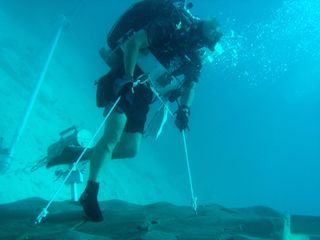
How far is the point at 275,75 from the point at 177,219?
277ft

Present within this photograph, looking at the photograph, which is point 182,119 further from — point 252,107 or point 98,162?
point 252,107

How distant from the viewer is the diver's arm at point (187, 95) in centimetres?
575

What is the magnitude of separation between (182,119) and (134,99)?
0.74 metres

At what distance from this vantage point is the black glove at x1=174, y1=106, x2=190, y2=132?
5332 mm

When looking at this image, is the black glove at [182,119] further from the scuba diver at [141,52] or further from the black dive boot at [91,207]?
the black dive boot at [91,207]

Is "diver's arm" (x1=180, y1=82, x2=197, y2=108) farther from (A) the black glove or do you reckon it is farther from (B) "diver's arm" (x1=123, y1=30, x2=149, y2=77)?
(B) "diver's arm" (x1=123, y1=30, x2=149, y2=77)

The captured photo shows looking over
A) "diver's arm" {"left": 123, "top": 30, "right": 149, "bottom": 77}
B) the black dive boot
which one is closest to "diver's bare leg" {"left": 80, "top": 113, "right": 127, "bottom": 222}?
the black dive boot

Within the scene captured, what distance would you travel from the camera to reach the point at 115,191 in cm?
2309

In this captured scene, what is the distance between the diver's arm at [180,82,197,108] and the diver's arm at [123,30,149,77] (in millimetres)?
1080

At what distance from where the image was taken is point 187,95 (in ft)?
19.2

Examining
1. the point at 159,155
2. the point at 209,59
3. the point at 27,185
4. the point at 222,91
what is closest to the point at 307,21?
the point at 222,91

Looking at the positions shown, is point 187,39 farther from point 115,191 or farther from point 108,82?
point 115,191

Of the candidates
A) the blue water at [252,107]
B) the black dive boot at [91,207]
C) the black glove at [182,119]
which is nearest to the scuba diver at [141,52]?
the black glove at [182,119]

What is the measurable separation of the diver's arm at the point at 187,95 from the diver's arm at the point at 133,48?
1.08 metres
